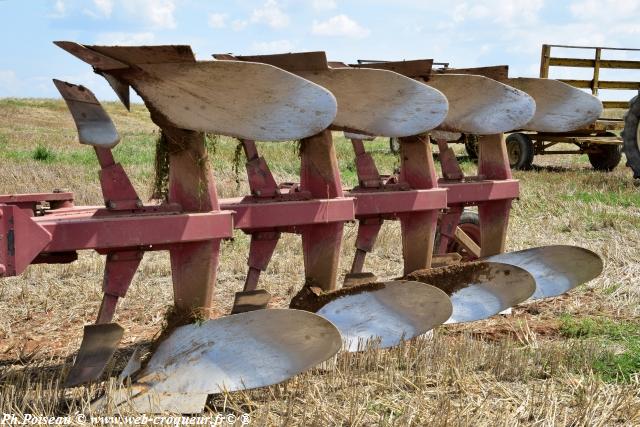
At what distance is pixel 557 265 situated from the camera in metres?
5.25

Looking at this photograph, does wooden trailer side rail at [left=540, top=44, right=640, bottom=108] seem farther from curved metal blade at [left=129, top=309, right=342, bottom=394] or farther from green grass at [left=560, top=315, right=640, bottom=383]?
curved metal blade at [left=129, top=309, right=342, bottom=394]

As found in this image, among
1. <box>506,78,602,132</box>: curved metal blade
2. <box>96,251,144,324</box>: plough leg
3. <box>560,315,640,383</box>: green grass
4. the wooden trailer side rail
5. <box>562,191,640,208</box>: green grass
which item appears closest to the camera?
<box>96,251,144,324</box>: plough leg

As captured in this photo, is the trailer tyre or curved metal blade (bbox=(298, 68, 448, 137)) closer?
curved metal blade (bbox=(298, 68, 448, 137))

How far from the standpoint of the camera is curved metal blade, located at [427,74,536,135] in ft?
15.4

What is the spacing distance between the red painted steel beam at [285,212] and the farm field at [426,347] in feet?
1.03

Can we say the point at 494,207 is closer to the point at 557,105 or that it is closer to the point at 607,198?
the point at 557,105

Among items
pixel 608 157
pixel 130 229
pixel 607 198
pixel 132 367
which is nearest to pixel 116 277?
pixel 130 229

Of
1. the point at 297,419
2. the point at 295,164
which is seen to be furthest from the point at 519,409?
the point at 295,164

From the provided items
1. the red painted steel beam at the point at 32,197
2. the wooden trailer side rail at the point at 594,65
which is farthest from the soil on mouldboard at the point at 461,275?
the wooden trailer side rail at the point at 594,65

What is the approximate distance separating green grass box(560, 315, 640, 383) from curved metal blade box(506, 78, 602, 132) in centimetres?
121

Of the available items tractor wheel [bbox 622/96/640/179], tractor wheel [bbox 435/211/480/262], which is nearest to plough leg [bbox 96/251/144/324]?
tractor wheel [bbox 435/211/480/262]

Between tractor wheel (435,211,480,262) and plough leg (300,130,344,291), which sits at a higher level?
plough leg (300,130,344,291)

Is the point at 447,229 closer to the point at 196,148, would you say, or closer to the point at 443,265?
the point at 443,265

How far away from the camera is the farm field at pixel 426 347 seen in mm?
3219
